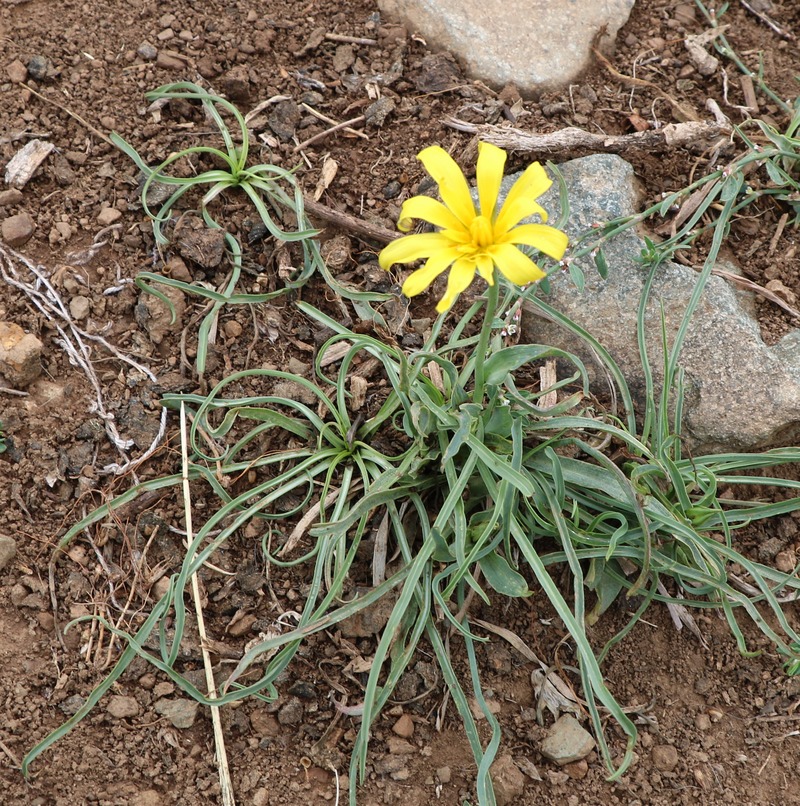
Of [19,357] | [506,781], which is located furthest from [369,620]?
[19,357]

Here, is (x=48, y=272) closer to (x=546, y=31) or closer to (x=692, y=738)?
(x=546, y=31)

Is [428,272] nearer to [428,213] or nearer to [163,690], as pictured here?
[428,213]

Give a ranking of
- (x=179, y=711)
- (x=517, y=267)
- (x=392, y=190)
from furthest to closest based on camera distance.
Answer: (x=392, y=190) < (x=179, y=711) < (x=517, y=267)

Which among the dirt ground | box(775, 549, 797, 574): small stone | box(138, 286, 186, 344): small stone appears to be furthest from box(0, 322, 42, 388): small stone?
box(775, 549, 797, 574): small stone

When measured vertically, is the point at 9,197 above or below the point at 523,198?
below

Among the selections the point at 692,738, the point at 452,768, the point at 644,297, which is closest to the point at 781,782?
the point at 692,738

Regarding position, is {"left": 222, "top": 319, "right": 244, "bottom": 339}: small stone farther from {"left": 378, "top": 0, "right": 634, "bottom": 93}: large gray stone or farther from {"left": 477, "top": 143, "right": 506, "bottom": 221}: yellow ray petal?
{"left": 378, "top": 0, "right": 634, "bottom": 93}: large gray stone

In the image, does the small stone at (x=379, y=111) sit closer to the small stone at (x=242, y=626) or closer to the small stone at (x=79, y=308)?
the small stone at (x=79, y=308)
